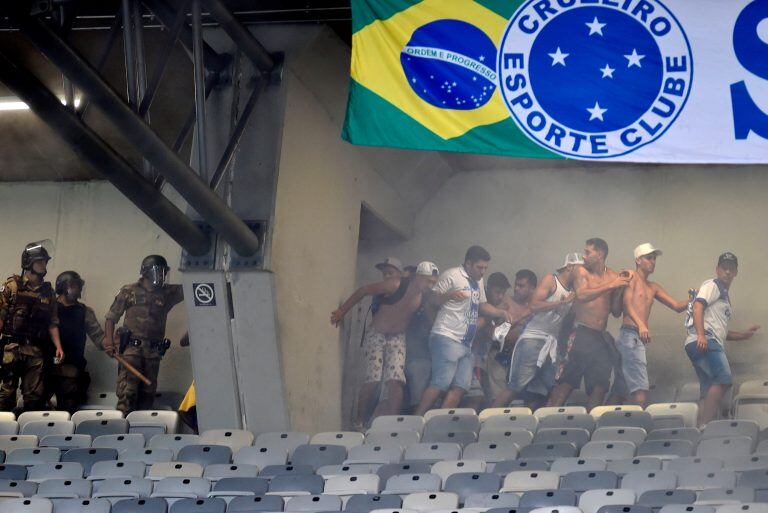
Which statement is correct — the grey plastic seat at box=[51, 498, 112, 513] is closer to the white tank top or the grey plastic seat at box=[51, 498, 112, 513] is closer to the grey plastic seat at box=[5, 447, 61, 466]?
the grey plastic seat at box=[5, 447, 61, 466]

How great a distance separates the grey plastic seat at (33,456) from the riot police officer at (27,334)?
297cm

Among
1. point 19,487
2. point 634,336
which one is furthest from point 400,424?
point 19,487

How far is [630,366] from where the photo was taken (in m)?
11.7

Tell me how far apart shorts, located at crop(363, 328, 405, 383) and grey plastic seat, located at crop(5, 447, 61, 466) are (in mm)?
3917

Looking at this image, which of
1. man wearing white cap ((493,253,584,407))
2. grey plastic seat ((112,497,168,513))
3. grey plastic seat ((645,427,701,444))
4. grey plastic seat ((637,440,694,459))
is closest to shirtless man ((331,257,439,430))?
man wearing white cap ((493,253,584,407))

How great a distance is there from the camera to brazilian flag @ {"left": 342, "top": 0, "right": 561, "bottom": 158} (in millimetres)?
7984

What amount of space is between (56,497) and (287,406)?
2.84m

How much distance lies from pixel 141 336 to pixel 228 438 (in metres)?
2.77

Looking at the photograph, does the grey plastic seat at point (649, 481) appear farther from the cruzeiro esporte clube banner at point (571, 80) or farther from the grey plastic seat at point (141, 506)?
the grey plastic seat at point (141, 506)

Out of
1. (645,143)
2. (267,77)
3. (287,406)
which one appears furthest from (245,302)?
(645,143)

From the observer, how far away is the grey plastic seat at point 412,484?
7805 mm

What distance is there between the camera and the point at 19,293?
12.2 metres

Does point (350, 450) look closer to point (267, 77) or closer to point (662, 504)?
point (662, 504)

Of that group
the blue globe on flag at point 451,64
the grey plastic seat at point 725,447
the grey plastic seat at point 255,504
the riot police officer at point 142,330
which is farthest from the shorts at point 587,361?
the grey plastic seat at point 255,504
